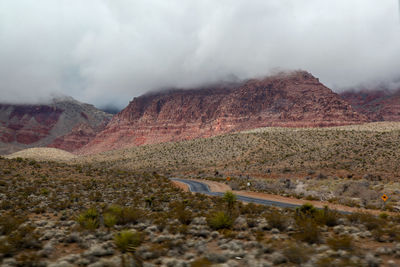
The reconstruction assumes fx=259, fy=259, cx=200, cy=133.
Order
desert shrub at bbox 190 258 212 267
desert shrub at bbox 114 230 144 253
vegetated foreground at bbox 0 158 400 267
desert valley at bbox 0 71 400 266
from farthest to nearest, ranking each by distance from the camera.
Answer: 1. desert shrub at bbox 114 230 144 253
2. desert valley at bbox 0 71 400 266
3. vegetated foreground at bbox 0 158 400 267
4. desert shrub at bbox 190 258 212 267

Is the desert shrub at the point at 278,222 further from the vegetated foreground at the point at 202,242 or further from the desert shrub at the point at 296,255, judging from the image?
the desert shrub at the point at 296,255

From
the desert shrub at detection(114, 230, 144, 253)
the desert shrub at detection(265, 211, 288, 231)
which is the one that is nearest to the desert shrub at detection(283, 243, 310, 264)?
the desert shrub at detection(265, 211, 288, 231)

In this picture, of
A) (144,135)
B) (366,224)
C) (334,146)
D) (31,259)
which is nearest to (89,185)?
(31,259)

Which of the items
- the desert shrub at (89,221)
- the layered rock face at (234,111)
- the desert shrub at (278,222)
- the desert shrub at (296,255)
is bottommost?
the desert shrub at (89,221)

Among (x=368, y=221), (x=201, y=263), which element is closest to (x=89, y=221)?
(x=201, y=263)

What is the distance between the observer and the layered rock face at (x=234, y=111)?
5285 inches

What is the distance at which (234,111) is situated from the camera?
153 meters

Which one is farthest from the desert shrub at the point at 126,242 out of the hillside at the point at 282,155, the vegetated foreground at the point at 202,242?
the hillside at the point at 282,155

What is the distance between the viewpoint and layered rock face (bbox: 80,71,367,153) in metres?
134

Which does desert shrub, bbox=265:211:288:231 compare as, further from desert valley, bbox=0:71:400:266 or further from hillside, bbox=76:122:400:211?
hillside, bbox=76:122:400:211

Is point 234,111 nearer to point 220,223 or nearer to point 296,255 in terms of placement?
point 220,223

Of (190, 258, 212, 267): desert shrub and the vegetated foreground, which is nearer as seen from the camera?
(190, 258, 212, 267): desert shrub

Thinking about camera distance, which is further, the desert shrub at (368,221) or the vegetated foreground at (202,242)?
the desert shrub at (368,221)

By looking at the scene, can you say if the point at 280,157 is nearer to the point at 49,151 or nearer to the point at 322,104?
the point at 322,104
